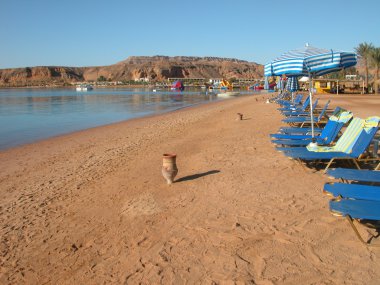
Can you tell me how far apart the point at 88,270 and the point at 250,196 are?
218 centimetres

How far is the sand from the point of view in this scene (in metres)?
2.88

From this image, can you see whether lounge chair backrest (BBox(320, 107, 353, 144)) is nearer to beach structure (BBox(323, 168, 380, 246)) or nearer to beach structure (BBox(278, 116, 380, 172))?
beach structure (BBox(278, 116, 380, 172))

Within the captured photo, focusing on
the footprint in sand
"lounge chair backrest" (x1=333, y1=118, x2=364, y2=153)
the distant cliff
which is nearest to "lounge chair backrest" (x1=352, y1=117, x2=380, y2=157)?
"lounge chair backrest" (x1=333, y1=118, x2=364, y2=153)

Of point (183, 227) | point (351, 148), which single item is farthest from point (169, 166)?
point (351, 148)

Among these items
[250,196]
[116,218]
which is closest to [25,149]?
[116,218]

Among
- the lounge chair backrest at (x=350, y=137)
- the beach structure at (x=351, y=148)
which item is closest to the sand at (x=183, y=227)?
the beach structure at (x=351, y=148)

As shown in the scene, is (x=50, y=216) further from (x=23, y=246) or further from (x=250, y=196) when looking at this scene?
(x=250, y=196)

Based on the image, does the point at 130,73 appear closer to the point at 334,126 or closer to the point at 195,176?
the point at 334,126

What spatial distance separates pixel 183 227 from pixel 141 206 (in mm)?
909

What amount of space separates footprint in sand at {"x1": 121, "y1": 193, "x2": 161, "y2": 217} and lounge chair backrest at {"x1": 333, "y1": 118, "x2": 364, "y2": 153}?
9.39ft

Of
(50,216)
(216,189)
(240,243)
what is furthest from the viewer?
(216,189)

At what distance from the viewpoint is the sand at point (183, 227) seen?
2877 millimetres

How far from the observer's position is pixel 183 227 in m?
3.70

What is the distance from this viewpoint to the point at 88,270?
3061mm
